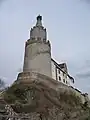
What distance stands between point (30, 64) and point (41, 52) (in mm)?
5009

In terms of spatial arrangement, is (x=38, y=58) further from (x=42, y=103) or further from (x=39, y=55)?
(x=42, y=103)

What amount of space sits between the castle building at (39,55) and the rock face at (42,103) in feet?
30.4

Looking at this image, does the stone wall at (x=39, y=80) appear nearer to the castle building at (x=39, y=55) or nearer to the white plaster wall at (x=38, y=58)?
the castle building at (x=39, y=55)

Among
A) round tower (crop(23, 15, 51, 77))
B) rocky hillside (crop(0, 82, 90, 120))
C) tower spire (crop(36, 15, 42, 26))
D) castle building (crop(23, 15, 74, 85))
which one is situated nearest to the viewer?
rocky hillside (crop(0, 82, 90, 120))

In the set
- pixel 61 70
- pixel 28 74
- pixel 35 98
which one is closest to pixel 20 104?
pixel 35 98

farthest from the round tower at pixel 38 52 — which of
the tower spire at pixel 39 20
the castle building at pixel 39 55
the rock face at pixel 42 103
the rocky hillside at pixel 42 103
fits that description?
the rocky hillside at pixel 42 103

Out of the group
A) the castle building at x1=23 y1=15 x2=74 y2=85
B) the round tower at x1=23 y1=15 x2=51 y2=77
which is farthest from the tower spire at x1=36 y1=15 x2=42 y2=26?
the round tower at x1=23 y1=15 x2=51 y2=77

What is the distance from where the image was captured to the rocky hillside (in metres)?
45.1

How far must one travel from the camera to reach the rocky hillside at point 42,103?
4506 centimetres

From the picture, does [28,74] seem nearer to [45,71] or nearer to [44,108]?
[45,71]

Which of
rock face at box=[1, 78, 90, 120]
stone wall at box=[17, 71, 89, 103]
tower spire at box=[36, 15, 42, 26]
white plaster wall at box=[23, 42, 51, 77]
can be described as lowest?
rock face at box=[1, 78, 90, 120]

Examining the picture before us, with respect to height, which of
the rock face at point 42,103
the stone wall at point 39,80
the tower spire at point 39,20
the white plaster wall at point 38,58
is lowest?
the rock face at point 42,103

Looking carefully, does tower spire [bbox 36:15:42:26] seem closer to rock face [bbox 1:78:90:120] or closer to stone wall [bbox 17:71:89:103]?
stone wall [bbox 17:71:89:103]

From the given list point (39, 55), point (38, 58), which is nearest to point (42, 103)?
point (38, 58)
